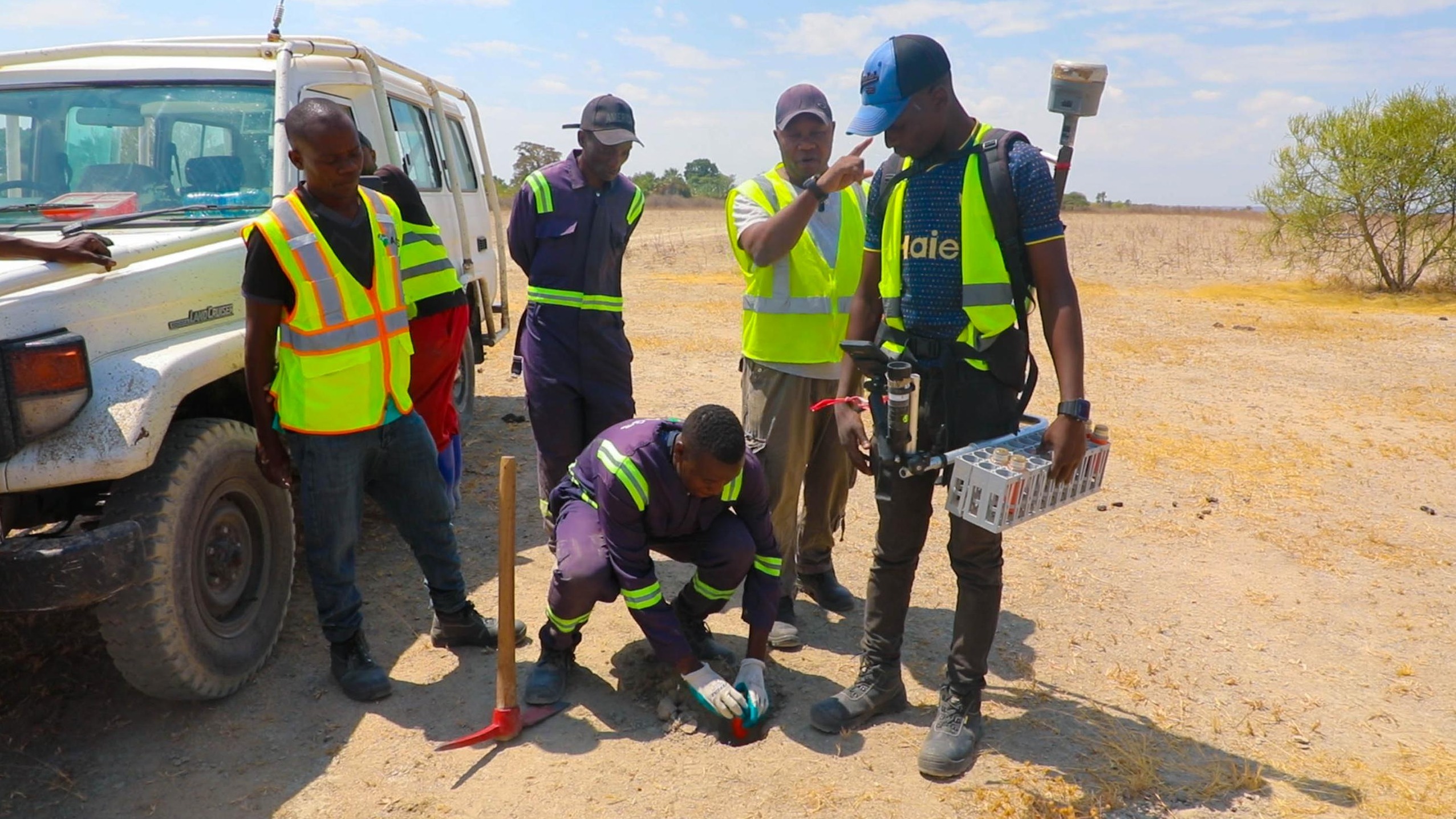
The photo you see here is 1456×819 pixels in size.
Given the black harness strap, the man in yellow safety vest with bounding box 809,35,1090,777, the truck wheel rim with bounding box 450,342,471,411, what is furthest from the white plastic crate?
the truck wheel rim with bounding box 450,342,471,411

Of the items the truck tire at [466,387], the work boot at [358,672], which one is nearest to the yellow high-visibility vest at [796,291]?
the work boot at [358,672]

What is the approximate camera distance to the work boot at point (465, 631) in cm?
382

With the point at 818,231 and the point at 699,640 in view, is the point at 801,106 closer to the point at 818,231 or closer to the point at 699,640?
the point at 818,231

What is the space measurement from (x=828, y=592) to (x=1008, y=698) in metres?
0.95

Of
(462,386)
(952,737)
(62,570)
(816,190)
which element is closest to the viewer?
(62,570)

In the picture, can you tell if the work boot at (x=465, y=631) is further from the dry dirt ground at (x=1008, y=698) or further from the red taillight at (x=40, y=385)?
the red taillight at (x=40, y=385)

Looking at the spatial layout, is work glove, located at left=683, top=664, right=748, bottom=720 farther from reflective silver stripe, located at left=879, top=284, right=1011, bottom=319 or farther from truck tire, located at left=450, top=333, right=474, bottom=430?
truck tire, located at left=450, top=333, right=474, bottom=430

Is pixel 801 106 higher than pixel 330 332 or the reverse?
higher

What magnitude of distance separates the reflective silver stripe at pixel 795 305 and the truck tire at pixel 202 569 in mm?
1876

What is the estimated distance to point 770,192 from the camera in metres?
3.83

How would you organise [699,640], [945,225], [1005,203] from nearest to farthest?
[1005,203] < [945,225] < [699,640]

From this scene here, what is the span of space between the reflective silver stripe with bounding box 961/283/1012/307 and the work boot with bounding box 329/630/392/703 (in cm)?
234

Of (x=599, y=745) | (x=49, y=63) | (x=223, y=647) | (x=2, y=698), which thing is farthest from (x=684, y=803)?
(x=49, y=63)

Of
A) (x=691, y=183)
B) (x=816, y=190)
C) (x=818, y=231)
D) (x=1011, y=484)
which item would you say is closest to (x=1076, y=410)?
(x=1011, y=484)
